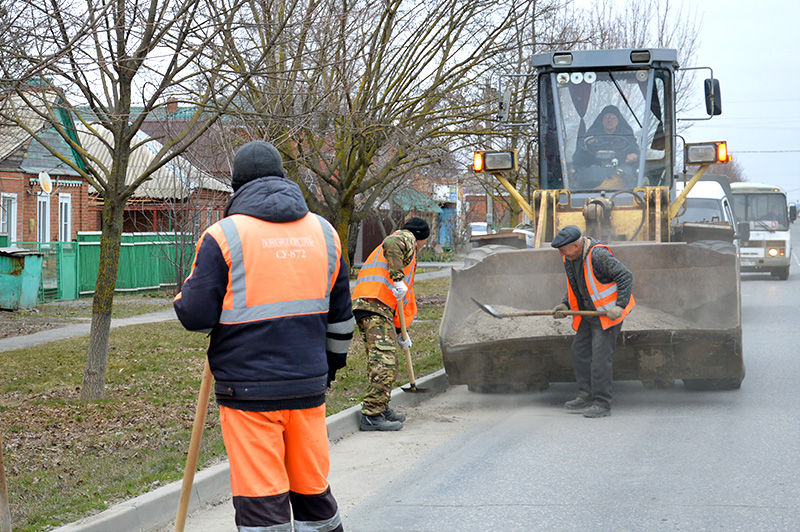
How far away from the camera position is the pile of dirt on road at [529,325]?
8.08 m

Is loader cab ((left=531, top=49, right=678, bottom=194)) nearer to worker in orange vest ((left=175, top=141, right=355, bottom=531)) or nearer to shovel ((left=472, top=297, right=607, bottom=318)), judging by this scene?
shovel ((left=472, top=297, right=607, bottom=318))

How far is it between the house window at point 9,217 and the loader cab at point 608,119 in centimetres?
1657

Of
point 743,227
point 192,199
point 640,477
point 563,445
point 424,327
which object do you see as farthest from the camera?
point 192,199

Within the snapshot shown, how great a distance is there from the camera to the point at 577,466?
6.09 metres

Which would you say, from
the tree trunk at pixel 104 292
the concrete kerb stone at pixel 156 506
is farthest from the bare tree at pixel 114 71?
the concrete kerb stone at pixel 156 506

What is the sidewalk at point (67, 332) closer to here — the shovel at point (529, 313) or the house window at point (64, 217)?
the shovel at point (529, 313)

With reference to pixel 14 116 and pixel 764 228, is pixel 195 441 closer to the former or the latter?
pixel 14 116

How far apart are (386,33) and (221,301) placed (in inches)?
358

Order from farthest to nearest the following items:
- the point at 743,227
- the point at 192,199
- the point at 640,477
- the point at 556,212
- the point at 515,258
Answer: the point at 192,199
the point at 743,227
the point at 556,212
the point at 515,258
the point at 640,477

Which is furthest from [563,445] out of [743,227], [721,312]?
[743,227]

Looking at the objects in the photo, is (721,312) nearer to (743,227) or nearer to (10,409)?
(10,409)

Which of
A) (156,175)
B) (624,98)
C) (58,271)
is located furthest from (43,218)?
(624,98)

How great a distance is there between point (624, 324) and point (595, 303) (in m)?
0.47

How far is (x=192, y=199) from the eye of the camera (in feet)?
74.2
